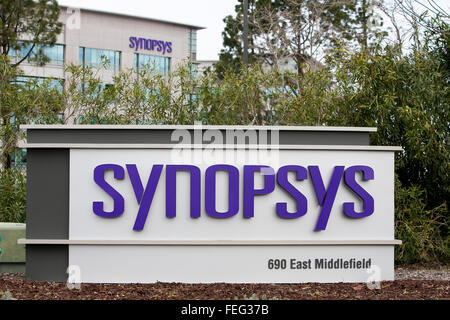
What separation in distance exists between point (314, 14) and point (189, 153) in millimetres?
22539

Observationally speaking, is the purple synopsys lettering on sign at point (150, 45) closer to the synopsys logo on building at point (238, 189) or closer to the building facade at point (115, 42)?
the building facade at point (115, 42)

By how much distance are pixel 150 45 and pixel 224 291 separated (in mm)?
56637

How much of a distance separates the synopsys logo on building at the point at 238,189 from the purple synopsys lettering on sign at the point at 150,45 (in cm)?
5439

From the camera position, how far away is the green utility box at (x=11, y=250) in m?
9.72

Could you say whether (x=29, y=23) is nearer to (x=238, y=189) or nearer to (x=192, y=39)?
(x=238, y=189)

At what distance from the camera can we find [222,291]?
8266 millimetres

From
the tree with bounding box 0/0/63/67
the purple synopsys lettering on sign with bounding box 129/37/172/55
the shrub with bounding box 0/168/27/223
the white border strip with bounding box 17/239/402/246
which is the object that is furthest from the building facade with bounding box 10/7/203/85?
the white border strip with bounding box 17/239/402/246

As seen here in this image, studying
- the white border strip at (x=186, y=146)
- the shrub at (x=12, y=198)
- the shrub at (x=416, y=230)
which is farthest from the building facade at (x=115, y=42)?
the white border strip at (x=186, y=146)

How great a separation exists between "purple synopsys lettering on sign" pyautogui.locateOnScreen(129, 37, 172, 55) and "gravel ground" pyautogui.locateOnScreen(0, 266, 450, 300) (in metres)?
54.4

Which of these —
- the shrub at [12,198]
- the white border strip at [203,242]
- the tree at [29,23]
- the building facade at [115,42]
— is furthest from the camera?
the building facade at [115,42]

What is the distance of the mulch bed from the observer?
797cm

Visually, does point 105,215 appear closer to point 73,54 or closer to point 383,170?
point 383,170

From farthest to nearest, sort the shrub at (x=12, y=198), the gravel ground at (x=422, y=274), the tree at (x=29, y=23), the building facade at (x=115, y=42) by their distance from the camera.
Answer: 1. the building facade at (x=115, y=42)
2. the tree at (x=29, y=23)
3. the shrub at (x=12, y=198)
4. the gravel ground at (x=422, y=274)
